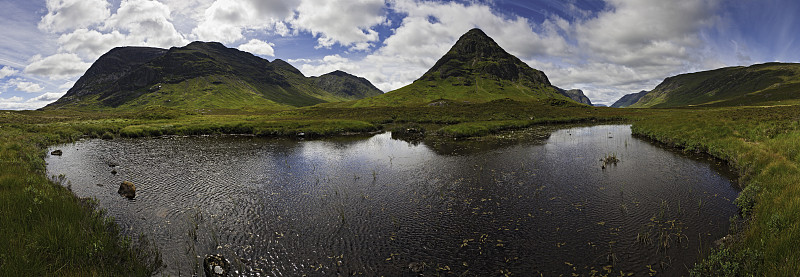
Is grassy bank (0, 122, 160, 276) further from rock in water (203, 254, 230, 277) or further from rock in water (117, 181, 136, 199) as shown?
rock in water (117, 181, 136, 199)

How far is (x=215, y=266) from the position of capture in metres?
12.4

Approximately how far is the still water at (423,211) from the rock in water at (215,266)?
425 millimetres

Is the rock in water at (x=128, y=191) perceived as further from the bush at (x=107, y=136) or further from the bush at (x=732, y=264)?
the bush at (x=107, y=136)

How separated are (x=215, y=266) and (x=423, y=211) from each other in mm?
11432

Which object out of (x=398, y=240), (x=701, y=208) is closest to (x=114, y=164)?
(x=398, y=240)

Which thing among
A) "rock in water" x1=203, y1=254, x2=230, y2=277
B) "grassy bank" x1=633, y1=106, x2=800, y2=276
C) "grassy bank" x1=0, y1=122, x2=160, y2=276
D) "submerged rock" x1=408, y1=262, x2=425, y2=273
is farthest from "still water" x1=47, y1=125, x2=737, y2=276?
"grassy bank" x1=0, y1=122, x2=160, y2=276

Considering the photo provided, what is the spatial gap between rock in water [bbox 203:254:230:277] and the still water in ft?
1.40

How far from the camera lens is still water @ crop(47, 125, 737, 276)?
13.4 meters

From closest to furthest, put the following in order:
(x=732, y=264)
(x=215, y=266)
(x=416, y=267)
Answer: (x=732, y=264) < (x=215, y=266) < (x=416, y=267)

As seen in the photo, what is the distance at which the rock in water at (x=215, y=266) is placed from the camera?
12.2 meters

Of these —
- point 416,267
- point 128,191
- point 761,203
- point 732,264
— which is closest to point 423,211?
point 416,267

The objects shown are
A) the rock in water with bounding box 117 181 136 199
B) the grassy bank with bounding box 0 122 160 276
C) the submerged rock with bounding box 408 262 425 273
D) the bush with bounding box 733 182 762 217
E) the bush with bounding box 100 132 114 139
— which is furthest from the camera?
the bush with bounding box 100 132 114 139

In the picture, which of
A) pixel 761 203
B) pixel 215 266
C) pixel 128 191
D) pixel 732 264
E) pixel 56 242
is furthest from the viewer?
pixel 128 191

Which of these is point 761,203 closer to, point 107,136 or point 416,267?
point 416,267
